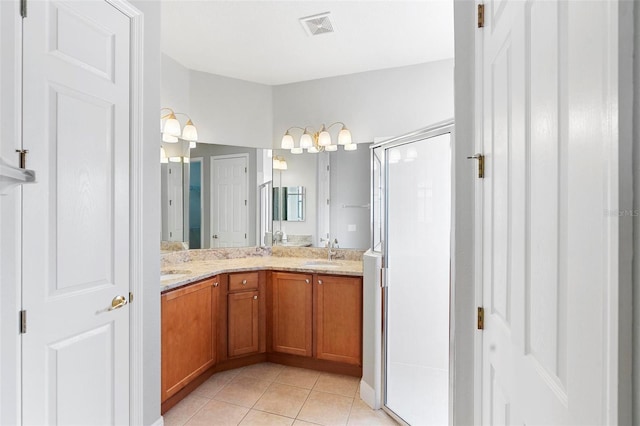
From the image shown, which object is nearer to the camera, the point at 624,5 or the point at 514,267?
the point at 624,5

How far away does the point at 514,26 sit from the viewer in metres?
0.87

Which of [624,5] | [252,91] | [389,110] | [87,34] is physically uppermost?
[252,91]

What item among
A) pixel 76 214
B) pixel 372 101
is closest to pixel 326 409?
pixel 76 214

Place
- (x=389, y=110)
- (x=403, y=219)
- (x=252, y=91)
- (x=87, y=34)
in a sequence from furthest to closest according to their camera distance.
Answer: (x=252, y=91)
(x=389, y=110)
(x=403, y=219)
(x=87, y=34)

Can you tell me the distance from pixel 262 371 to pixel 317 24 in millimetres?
2920

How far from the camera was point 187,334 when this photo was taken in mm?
2441

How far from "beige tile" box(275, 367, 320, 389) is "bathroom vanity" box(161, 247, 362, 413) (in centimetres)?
6

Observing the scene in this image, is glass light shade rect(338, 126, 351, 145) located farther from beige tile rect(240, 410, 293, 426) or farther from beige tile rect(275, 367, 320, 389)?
beige tile rect(240, 410, 293, 426)

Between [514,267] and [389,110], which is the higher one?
[389,110]

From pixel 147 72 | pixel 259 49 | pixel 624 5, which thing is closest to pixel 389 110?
pixel 259 49

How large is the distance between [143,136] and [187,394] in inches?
75.6

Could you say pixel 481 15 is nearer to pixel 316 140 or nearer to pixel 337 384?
pixel 316 140

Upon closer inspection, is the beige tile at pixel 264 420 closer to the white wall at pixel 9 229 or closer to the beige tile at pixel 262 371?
the beige tile at pixel 262 371

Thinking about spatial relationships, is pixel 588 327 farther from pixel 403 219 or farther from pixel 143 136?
pixel 143 136
